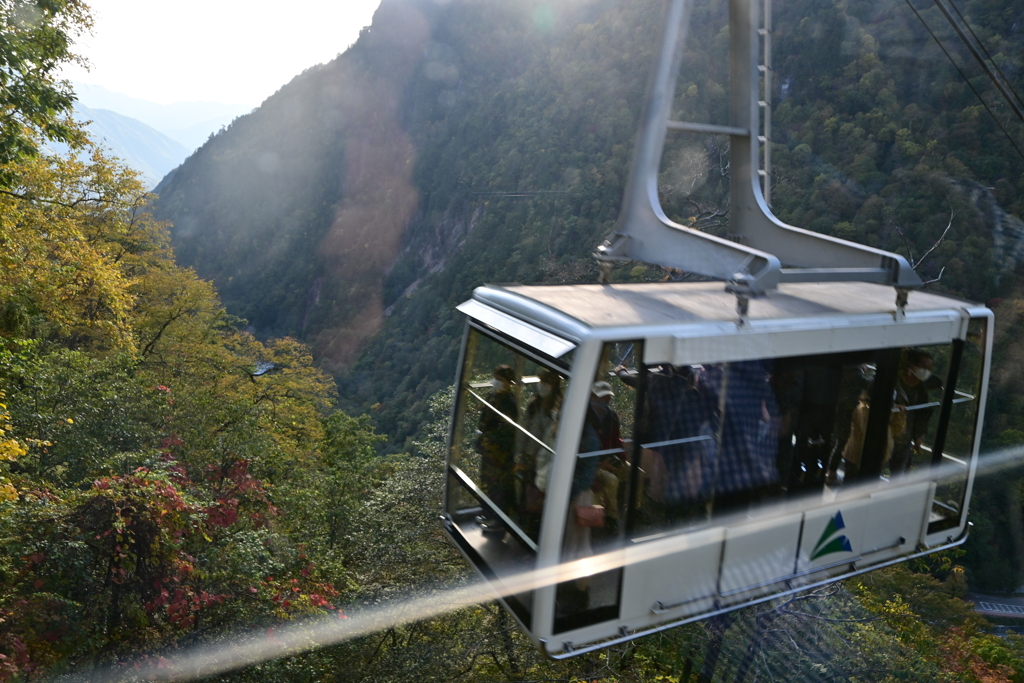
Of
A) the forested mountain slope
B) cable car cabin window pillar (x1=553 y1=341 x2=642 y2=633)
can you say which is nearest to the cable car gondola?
cable car cabin window pillar (x1=553 y1=341 x2=642 y2=633)

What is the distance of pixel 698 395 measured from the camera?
424 centimetres

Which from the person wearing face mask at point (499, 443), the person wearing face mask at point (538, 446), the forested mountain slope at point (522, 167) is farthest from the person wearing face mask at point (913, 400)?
the forested mountain slope at point (522, 167)

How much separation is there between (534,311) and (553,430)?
0.76m

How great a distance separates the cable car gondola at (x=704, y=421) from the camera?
13.3 ft

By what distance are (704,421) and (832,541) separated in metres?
1.65

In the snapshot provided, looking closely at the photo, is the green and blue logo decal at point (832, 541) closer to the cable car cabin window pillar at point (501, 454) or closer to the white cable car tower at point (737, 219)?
the white cable car tower at point (737, 219)

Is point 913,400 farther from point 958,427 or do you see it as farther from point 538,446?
point 538,446

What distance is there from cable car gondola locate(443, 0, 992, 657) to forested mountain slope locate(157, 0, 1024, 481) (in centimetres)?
768

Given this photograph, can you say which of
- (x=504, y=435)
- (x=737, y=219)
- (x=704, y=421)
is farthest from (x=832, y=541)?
(x=737, y=219)

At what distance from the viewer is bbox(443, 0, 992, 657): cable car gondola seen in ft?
13.3

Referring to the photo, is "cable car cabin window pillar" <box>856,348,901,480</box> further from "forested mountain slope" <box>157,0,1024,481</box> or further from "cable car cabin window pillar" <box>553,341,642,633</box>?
"forested mountain slope" <box>157,0,1024,481</box>

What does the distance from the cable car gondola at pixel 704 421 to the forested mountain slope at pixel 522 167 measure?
768cm

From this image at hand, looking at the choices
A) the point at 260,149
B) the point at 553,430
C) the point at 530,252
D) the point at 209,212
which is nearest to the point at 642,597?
the point at 553,430

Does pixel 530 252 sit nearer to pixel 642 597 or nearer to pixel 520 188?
pixel 520 188
